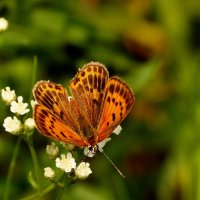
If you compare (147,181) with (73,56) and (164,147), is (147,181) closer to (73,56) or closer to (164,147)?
(164,147)

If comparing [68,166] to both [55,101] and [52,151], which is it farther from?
[55,101]

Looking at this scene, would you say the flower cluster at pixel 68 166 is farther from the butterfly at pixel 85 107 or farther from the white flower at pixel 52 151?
the butterfly at pixel 85 107

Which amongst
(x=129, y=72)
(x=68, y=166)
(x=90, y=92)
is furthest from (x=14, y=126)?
(x=129, y=72)

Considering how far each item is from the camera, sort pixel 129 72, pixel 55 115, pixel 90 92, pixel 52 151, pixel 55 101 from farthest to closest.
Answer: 1. pixel 129 72
2. pixel 52 151
3. pixel 90 92
4. pixel 55 101
5. pixel 55 115

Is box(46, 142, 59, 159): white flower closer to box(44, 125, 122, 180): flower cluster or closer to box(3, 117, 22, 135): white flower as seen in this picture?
box(44, 125, 122, 180): flower cluster

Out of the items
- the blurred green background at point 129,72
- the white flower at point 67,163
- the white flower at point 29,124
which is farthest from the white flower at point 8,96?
the blurred green background at point 129,72

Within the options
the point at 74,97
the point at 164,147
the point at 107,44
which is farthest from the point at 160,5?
the point at 74,97

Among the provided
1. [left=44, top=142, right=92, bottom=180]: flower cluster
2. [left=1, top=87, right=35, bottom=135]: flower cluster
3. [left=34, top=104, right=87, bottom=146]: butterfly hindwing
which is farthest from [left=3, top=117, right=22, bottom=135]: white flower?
[left=34, top=104, right=87, bottom=146]: butterfly hindwing

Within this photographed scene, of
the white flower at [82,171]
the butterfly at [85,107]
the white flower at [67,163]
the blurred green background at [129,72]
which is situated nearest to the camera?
the butterfly at [85,107]
